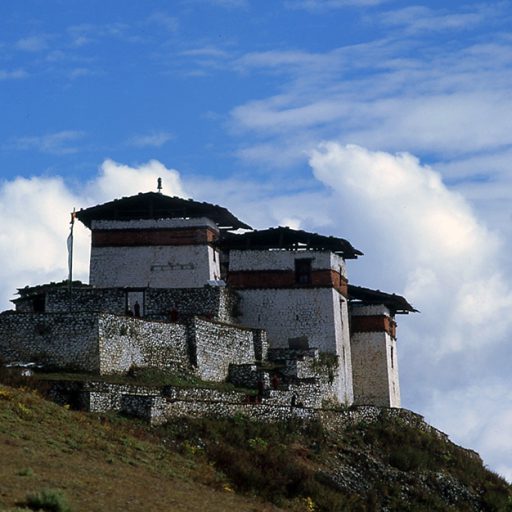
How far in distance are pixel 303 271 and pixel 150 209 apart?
9358mm

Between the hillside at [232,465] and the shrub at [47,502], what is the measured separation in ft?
0.91

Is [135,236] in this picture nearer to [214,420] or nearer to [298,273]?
[298,273]

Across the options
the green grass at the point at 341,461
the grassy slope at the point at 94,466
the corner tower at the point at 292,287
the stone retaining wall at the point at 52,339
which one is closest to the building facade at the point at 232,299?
the corner tower at the point at 292,287

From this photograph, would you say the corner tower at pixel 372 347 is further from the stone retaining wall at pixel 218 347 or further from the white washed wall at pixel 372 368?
the stone retaining wall at pixel 218 347

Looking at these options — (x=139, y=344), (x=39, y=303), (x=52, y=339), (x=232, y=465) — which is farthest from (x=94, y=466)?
(x=39, y=303)

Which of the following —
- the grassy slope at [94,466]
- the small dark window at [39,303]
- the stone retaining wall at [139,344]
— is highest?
the small dark window at [39,303]

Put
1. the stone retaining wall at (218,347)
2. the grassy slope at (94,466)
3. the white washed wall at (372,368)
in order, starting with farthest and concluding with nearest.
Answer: the white washed wall at (372,368) → the stone retaining wall at (218,347) → the grassy slope at (94,466)

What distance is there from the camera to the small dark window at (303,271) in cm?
7062

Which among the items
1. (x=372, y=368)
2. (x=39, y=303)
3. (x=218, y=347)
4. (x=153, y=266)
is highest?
(x=153, y=266)

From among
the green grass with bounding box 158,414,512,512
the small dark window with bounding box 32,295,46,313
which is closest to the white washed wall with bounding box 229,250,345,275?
the small dark window with bounding box 32,295,46,313

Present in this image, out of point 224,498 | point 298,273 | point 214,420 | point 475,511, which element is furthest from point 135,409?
point 298,273

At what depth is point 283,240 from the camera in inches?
2805

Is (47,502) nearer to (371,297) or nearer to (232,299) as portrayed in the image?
(232,299)

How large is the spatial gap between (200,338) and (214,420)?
33.3 feet
